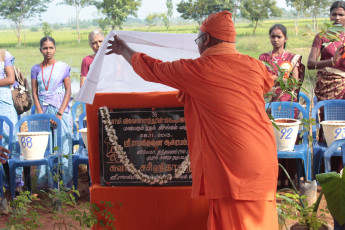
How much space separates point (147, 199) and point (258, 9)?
12757 mm

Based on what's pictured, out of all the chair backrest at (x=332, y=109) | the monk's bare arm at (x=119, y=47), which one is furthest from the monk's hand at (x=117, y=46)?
the chair backrest at (x=332, y=109)

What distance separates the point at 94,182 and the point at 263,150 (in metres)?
1.33

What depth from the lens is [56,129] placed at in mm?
5551

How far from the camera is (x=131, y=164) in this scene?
335 centimetres

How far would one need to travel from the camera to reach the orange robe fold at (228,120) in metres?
2.64

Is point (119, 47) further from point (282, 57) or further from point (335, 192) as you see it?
point (282, 57)

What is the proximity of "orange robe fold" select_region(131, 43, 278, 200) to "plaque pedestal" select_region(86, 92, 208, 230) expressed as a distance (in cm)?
60

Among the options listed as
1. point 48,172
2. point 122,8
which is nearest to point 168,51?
point 48,172

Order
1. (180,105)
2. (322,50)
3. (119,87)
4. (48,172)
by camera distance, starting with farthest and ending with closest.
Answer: (322,50), (48,172), (119,87), (180,105)

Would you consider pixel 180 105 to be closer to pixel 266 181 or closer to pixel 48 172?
pixel 266 181

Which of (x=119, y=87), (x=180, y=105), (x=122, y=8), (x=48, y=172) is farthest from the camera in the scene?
(x=122, y=8)

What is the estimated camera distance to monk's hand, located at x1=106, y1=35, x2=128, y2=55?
314 cm

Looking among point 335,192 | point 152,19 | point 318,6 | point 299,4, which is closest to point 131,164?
point 335,192

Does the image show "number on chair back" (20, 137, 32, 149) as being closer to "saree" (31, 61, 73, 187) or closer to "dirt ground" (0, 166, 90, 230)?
"dirt ground" (0, 166, 90, 230)
